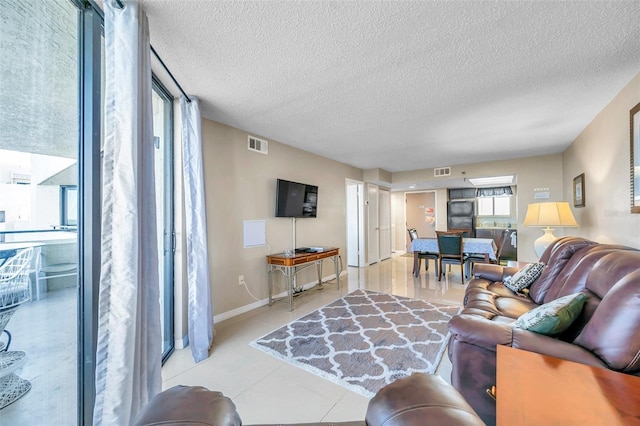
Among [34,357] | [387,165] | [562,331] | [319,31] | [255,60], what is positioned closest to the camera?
[34,357]

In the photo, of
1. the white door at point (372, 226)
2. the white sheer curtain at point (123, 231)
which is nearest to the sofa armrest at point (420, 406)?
the white sheer curtain at point (123, 231)

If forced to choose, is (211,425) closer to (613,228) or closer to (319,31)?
(319,31)

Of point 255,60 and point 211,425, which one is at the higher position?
point 255,60

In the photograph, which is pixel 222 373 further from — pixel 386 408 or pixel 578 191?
pixel 578 191

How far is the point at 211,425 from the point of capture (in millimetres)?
585

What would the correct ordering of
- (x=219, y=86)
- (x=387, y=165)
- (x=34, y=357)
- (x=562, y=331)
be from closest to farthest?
(x=34, y=357)
(x=562, y=331)
(x=219, y=86)
(x=387, y=165)

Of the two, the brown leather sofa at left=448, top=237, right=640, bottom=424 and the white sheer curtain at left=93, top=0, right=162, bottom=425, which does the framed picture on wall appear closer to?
the brown leather sofa at left=448, top=237, right=640, bottom=424

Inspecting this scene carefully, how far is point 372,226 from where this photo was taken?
658 centimetres

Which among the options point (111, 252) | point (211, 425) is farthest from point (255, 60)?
point (211, 425)

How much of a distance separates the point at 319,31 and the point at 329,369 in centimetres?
244

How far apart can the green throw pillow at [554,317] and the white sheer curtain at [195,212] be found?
238 cm

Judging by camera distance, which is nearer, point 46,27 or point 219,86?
point 46,27

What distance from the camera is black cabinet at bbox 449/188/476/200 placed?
8.07m

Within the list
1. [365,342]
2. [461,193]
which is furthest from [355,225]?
[461,193]
